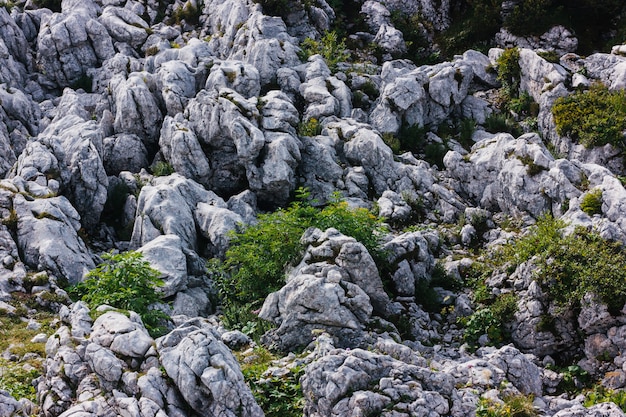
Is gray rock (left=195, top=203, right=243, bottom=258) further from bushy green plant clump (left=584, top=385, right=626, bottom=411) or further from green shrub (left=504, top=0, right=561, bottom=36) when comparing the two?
green shrub (left=504, top=0, right=561, bottom=36)

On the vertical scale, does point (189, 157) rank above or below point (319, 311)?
above

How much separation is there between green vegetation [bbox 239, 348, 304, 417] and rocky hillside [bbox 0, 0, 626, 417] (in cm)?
6

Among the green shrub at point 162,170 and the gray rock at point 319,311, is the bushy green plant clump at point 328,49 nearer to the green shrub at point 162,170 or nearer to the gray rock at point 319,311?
the green shrub at point 162,170

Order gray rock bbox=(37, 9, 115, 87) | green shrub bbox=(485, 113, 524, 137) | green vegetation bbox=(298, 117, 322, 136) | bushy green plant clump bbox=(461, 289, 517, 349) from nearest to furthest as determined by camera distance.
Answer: bushy green plant clump bbox=(461, 289, 517, 349) → green vegetation bbox=(298, 117, 322, 136) → green shrub bbox=(485, 113, 524, 137) → gray rock bbox=(37, 9, 115, 87)

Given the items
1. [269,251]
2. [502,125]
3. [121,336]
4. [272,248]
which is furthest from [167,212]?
[502,125]

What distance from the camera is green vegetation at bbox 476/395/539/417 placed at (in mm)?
12625

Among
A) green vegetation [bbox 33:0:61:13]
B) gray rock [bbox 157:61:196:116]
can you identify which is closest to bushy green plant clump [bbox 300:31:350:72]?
gray rock [bbox 157:61:196:116]

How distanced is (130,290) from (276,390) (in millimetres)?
5021

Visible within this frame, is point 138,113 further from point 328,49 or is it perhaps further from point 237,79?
point 328,49

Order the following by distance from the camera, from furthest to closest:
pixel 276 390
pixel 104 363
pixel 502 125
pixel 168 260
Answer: pixel 502 125
pixel 168 260
pixel 276 390
pixel 104 363

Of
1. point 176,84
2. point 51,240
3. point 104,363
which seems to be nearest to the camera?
point 104,363

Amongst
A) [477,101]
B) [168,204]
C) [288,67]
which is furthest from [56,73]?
[477,101]

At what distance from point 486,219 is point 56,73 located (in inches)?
1022

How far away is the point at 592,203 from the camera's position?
20.3 m
